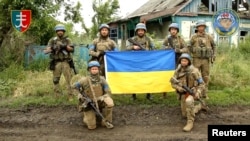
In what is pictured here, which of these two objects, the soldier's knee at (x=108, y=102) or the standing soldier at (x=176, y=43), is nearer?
the soldier's knee at (x=108, y=102)

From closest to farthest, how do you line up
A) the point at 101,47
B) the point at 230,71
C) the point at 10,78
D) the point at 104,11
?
the point at 101,47
the point at 10,78
the point at 230,71
the point at 104,11

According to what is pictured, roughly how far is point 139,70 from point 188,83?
153cm

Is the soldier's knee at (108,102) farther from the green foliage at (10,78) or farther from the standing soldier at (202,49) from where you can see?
→ the green foliage at (10,78)

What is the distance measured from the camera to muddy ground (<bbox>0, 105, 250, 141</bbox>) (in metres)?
6.27

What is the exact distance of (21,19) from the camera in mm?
11125

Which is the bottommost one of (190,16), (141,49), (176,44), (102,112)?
(102,112)

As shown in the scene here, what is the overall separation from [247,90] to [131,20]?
52.3 feet

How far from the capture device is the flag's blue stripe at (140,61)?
821cm

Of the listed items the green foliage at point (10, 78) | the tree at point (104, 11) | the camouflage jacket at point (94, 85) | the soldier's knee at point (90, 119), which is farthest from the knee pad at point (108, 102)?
the tree at point (104, 11)

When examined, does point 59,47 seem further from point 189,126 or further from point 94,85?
point 189,126

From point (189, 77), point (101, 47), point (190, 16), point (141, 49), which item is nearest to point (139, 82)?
point (141, 49)

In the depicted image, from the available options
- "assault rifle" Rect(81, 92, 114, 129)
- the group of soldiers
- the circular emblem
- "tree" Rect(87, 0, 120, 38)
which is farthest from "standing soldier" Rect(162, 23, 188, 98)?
"tree" Rect(87, 0, 120, 38)

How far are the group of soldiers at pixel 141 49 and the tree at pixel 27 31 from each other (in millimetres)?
3658

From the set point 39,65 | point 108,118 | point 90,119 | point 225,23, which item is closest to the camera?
point 90,119
